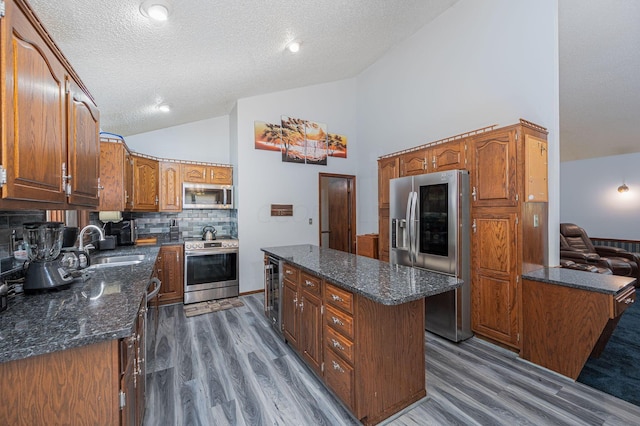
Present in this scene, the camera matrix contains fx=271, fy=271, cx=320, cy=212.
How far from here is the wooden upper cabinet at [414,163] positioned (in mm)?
3299

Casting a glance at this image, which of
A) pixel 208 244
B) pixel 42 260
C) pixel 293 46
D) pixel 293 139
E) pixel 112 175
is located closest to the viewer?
pixel 42 260

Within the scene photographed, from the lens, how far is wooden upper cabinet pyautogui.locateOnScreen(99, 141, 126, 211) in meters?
3.15

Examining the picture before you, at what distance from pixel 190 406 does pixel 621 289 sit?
3320mm

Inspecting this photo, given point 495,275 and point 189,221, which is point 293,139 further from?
point 495,275

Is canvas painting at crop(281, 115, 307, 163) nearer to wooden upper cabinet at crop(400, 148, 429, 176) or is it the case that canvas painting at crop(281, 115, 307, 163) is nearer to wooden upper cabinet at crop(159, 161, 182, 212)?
wooden upper cabinet at crop(159, 161, 182, 212)

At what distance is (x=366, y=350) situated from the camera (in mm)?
1719

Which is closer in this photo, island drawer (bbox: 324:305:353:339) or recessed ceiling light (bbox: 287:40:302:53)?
island drawer (bbox: 324:305:353:339)

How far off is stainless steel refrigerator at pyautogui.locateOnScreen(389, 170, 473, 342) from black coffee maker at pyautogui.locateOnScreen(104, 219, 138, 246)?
3.62 metres

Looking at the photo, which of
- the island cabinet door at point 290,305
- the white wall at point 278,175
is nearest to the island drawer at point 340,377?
the island cabinet door at point 290,305

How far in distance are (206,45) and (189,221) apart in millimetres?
3040

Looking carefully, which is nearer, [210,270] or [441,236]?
[441,236]

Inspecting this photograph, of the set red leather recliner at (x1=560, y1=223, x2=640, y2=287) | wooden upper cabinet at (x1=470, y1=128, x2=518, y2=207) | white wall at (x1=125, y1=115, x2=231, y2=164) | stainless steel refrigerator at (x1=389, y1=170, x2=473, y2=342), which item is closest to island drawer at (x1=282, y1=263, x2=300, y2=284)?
stainless steel refrigerator at (x1=389, y1=170, x2=473, y2=342)

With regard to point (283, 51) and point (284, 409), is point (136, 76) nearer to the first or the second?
A: point (283, 51)

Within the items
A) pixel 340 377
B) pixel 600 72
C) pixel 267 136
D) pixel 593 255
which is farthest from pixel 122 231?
pixel 593 255
